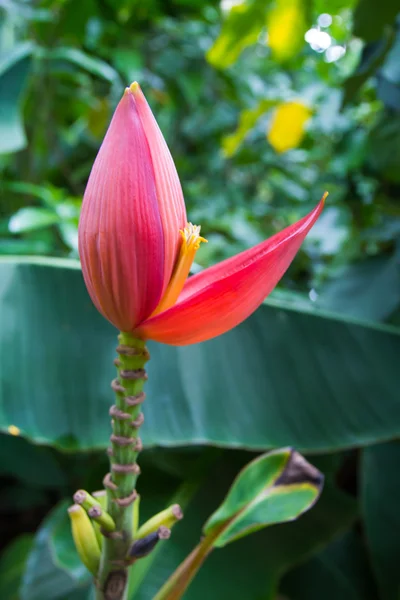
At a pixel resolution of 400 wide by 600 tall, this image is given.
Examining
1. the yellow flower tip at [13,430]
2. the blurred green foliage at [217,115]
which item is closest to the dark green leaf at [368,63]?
the blurred green foliage at [217,115]

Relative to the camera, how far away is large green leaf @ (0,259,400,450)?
0.40 metres

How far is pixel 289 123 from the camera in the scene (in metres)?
0.99

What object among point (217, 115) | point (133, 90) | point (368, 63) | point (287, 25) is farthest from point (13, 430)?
point (217, 115)

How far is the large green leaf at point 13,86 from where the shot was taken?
681 millimetres

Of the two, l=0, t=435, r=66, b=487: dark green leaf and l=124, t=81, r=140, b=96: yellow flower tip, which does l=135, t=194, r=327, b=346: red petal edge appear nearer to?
l=124, t=81, r=140, b=96: yellow flower tip

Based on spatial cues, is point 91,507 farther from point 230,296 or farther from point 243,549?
point 243,549

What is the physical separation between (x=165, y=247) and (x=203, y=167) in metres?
1.46

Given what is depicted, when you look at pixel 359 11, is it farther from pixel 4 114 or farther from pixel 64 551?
pixel 64 551

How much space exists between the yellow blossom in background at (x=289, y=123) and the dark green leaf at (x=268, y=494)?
837 mm

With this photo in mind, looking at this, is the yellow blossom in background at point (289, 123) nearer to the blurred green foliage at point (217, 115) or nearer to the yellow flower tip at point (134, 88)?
the blurred green foliage at point (217, 115)

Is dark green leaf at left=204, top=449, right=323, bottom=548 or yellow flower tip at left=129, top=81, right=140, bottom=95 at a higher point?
yellow flower tip at left=129, top=81, right=140, bottom=95

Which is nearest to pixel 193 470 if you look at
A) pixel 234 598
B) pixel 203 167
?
pixel 234 598

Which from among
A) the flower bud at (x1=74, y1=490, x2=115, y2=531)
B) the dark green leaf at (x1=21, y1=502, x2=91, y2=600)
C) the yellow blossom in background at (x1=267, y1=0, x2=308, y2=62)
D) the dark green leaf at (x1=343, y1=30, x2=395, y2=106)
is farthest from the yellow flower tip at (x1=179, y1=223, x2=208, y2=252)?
the yellow blossom in background at (x1=267, y1=0, x2=308, y2=62)

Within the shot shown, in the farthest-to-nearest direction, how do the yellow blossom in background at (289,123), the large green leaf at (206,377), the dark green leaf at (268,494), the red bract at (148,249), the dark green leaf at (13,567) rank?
1. the yellow blossom in background at (289,123)
2. the dark green leaf at (13,567)
3. the large green leaf at (206,377)
4. the dark green leaf at (268,494)
5. the red bract at (148,249)
